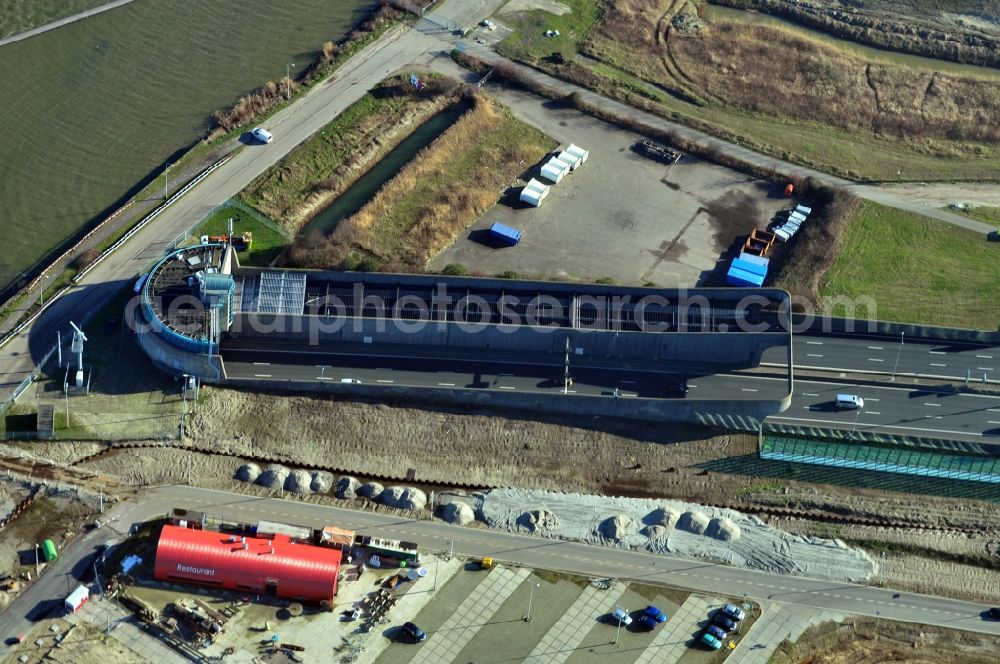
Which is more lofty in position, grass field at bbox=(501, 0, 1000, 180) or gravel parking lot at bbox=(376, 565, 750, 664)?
grass field at bbox=(501, 0, 1000, 180)

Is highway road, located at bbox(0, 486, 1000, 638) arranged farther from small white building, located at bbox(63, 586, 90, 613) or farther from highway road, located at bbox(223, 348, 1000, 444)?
highway road, located at bbox(223, 348, 1000, 444)

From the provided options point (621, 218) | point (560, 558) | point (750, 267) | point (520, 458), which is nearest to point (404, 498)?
point (520, 458)

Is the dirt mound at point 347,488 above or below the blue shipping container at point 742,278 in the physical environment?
below

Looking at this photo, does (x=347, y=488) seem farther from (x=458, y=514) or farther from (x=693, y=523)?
(x=693, y=523)

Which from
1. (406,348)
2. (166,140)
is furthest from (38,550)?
(166,140)

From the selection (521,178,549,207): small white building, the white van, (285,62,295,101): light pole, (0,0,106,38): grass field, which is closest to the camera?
the white van

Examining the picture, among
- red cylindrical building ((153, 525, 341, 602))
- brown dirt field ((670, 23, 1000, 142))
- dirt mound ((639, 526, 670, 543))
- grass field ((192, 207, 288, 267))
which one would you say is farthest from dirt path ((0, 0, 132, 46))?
dirt mound ((639, 526, 670, 543))

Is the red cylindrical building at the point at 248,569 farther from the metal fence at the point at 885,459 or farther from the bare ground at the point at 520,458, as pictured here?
the metal fence at the point at 885,459

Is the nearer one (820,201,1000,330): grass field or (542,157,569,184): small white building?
(820,201,1000,330): grass field

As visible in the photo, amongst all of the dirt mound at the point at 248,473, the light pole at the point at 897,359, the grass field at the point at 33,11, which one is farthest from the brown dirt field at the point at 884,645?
the grass field at the point at 33,11
